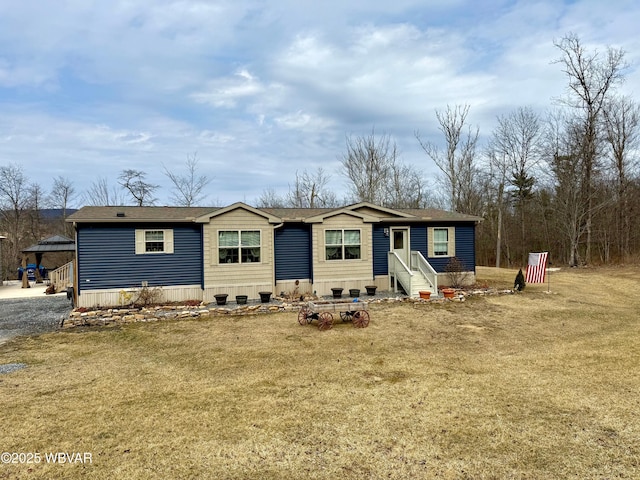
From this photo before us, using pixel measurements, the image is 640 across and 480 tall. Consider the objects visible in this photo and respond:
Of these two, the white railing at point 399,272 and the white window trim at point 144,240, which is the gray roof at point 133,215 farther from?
the white railing at point 399,272

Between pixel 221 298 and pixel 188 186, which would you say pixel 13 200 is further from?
pixel 221 298

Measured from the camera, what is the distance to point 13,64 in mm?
13148

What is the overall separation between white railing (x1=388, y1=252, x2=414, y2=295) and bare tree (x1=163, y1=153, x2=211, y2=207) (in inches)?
920

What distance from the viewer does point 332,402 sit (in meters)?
4.80

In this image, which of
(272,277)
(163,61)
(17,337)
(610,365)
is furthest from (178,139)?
(610,365)

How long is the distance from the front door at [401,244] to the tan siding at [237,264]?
5288mm

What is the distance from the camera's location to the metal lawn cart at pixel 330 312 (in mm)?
9039

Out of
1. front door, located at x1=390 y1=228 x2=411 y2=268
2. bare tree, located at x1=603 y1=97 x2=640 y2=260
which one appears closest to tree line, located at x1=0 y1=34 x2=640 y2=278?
bare tree, located at x1=603 y1=97 x2=640 y2=260

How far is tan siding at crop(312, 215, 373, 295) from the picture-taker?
1341cm

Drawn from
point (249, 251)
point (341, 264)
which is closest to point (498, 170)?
point (341, 264)

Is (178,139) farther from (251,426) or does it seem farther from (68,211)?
(251,426)

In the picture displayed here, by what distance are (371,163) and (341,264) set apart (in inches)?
704

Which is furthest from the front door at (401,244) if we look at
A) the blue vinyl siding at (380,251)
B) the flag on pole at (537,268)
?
the flag on pole at (537,268)

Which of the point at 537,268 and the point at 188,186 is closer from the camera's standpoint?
the point at 537,268
